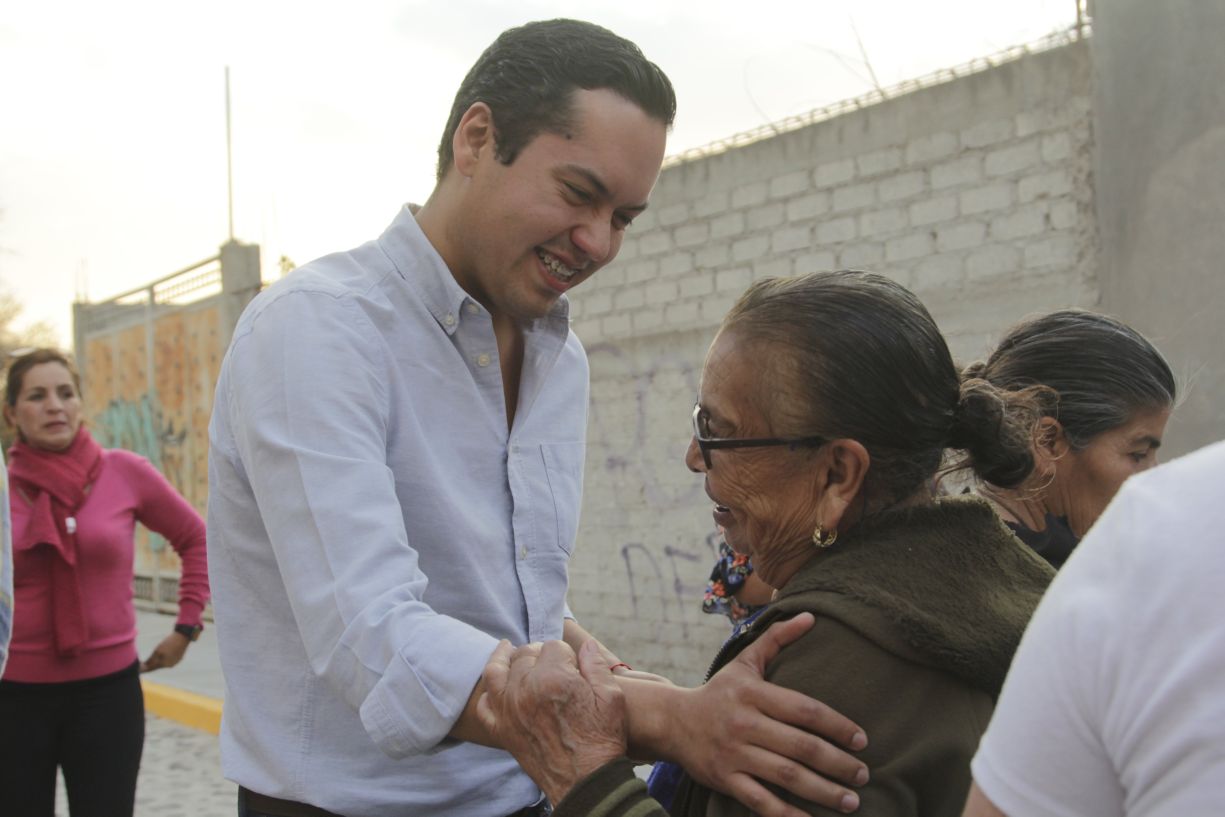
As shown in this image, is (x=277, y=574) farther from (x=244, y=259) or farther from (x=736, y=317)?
(x=244, y=259)

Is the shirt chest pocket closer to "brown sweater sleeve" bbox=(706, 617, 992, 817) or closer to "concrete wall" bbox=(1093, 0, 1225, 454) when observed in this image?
"brown sweater sleeve" bbox=(706, 617, 992, 817)

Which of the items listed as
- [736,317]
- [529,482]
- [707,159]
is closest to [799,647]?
[736,317]

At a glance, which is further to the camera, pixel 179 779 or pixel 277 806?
pixel 179 779

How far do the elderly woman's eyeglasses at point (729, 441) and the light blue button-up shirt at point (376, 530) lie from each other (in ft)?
1.25

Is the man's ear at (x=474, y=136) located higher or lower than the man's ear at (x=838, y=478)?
higher

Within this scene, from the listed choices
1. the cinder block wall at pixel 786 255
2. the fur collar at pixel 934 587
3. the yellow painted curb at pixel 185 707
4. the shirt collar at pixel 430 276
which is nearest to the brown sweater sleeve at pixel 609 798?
the fur collar at pixel 934 587

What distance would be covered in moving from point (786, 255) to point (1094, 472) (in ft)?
14.2

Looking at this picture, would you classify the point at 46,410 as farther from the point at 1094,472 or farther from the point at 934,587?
the point at 934,587

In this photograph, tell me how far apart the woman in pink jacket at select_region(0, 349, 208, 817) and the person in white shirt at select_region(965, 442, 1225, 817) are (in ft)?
Result: 11.7

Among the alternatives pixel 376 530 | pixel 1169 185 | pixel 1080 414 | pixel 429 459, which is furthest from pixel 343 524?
pixel 1169 185

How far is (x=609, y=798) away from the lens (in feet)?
4.85

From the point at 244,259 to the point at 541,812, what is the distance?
35.1 feet

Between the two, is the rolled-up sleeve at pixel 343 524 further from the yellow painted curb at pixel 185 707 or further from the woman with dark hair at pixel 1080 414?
the yellow painted curb at pixel 185 707

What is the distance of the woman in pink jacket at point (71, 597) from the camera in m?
3.80
